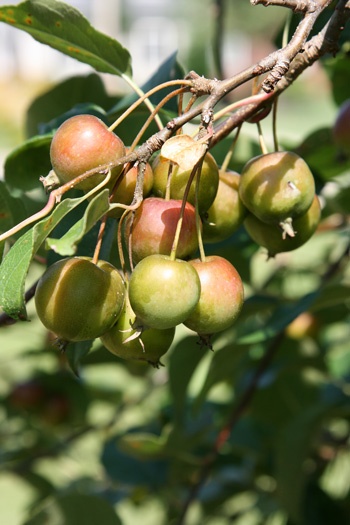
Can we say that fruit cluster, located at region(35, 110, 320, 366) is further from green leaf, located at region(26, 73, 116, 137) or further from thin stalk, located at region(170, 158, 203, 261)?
green leaf, located at region(26, 73, 116, 137)

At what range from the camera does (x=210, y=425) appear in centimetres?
171

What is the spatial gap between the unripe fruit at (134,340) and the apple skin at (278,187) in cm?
17

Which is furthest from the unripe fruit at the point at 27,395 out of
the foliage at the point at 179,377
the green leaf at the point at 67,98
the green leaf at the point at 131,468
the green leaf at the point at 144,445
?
the green leaf at the point at 67,98

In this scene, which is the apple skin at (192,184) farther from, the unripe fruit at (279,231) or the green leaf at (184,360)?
the green leaf at (184,360)

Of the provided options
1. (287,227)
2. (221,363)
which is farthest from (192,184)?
(221,363)

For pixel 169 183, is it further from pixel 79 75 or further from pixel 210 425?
pixel 210 425

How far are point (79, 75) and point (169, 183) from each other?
0.65m

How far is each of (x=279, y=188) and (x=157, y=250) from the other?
0.16 meters

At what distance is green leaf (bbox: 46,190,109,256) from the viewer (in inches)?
24.8

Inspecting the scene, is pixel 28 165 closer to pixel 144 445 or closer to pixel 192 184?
pixel 192 184

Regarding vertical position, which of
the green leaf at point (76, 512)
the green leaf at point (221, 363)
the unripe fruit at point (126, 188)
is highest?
the unripe fruit at point (126, 188)

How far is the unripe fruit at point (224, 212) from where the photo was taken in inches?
34.4

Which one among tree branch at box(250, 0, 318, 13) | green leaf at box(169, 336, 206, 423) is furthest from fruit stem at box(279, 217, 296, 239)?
green leaf at box(169, 336, 206, 423)

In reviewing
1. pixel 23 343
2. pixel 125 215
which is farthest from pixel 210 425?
pixel 125 215
